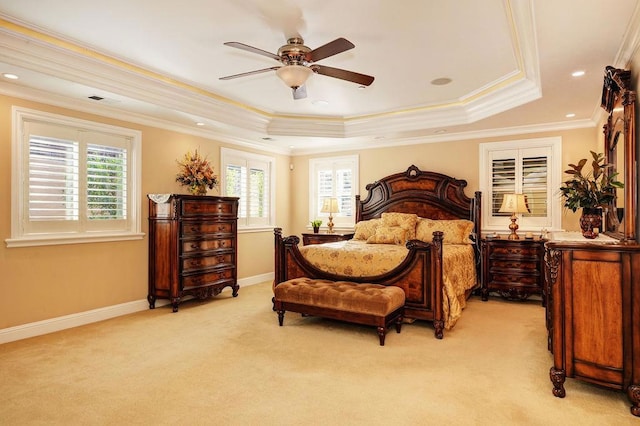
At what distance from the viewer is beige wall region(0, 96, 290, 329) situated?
393 centimetres

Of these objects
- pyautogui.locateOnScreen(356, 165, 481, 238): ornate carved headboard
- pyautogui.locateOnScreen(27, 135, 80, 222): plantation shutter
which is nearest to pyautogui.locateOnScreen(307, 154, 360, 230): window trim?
pyautogui.locateOnScreen(356, 165, 481, 238): ornate carved headboard

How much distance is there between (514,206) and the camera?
17.9ft

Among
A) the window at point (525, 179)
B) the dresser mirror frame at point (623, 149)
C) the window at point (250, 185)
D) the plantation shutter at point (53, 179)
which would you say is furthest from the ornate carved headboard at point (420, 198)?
the plantation shutter at point (53, 179)

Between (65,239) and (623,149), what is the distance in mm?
5418

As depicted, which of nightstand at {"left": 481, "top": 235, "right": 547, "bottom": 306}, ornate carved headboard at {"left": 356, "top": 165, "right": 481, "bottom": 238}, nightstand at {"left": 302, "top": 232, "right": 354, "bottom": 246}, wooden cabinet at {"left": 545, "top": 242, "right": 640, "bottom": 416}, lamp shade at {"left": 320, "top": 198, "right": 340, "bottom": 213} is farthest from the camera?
lamp shade at {"left": 320, "top": 198, "right": 340, "bottom": 213}

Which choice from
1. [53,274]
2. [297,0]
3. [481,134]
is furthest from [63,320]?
[481,134]

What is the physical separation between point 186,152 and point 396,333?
3860 mm

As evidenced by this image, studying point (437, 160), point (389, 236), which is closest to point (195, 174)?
point (389, 236)

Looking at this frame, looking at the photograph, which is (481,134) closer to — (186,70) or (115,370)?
(186,70)

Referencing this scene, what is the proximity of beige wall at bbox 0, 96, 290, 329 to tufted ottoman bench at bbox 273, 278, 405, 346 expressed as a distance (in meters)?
2.09

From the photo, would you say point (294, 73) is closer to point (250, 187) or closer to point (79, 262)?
point (79, 262)

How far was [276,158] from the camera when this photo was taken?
24.8 ft

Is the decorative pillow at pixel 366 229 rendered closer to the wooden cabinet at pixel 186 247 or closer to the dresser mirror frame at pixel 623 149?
the wooden cabinet at pixel 186 247

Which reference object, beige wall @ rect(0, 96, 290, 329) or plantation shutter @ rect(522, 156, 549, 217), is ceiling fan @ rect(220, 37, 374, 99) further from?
plantation shutter @ rect(522, 156, 549, 217)
